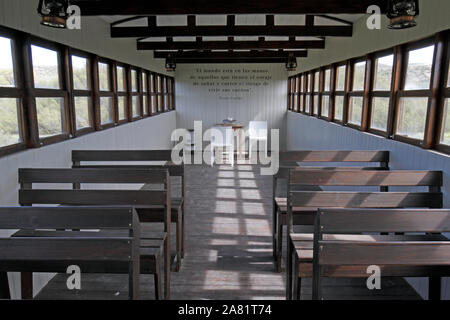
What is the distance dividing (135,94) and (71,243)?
5868mm

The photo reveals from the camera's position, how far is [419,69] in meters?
3.71

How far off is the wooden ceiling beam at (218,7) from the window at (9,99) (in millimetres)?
1103

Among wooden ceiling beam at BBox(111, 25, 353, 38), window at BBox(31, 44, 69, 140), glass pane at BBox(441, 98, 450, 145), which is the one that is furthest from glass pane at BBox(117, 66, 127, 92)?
glass pane at BBox(441, 98, 450, 145)

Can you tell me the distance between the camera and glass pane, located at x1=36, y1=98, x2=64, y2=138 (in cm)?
360

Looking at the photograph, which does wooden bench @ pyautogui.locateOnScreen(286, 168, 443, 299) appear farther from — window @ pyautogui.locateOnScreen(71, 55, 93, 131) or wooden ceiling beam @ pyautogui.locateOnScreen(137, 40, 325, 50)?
wooden ceiling beam @ pyautogui.locateOnScreen(137, 40, 325, 50)

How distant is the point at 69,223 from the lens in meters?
1.98

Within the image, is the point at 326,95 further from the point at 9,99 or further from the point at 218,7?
the point at 9,99

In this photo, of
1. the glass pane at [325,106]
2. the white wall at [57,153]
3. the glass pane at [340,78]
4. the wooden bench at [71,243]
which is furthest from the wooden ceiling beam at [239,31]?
the wooden bench at [71,243]

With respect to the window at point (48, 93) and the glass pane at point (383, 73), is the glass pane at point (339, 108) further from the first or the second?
the window at point (48, 93)

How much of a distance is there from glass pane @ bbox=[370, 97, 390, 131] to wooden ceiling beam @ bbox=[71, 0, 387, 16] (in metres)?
1.23

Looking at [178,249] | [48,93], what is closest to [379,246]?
[178,249]

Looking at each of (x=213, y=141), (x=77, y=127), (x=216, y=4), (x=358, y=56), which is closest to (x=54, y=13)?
(x=216, y=4)

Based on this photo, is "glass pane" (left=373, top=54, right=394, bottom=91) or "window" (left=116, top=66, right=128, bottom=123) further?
"window" (left=116, top=66, right=128, bottom=123)

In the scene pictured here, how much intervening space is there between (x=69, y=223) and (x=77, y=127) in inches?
112
